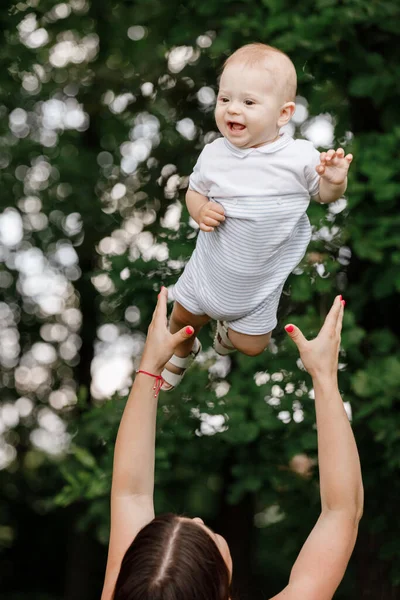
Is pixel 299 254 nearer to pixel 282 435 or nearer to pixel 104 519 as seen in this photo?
pixel 282 435

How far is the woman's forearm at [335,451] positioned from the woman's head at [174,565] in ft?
0.94

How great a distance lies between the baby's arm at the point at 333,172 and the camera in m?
2.23

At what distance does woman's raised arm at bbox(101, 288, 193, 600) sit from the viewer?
7.06 ft

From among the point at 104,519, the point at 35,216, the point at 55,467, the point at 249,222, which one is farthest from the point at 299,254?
the point at 55,467

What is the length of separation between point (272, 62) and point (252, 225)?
1.30 feet

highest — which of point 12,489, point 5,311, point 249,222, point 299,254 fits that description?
Answer: point 249,222

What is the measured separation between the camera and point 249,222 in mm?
2322

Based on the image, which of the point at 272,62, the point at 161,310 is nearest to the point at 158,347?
the point at 161,310

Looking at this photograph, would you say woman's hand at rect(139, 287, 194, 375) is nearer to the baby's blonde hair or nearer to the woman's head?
the woman's head

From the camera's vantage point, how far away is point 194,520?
2059 mm

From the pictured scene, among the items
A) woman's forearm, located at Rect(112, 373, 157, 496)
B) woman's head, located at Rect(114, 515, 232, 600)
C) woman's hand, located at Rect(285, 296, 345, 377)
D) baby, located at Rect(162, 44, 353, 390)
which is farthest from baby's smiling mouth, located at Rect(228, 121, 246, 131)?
woman's head, located at Rect(114, 515, 232, 600)

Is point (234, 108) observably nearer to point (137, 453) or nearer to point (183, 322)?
point (183, 322)

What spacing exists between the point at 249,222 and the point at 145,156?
5.41 meters

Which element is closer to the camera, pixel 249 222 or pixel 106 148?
pixel 249 222
